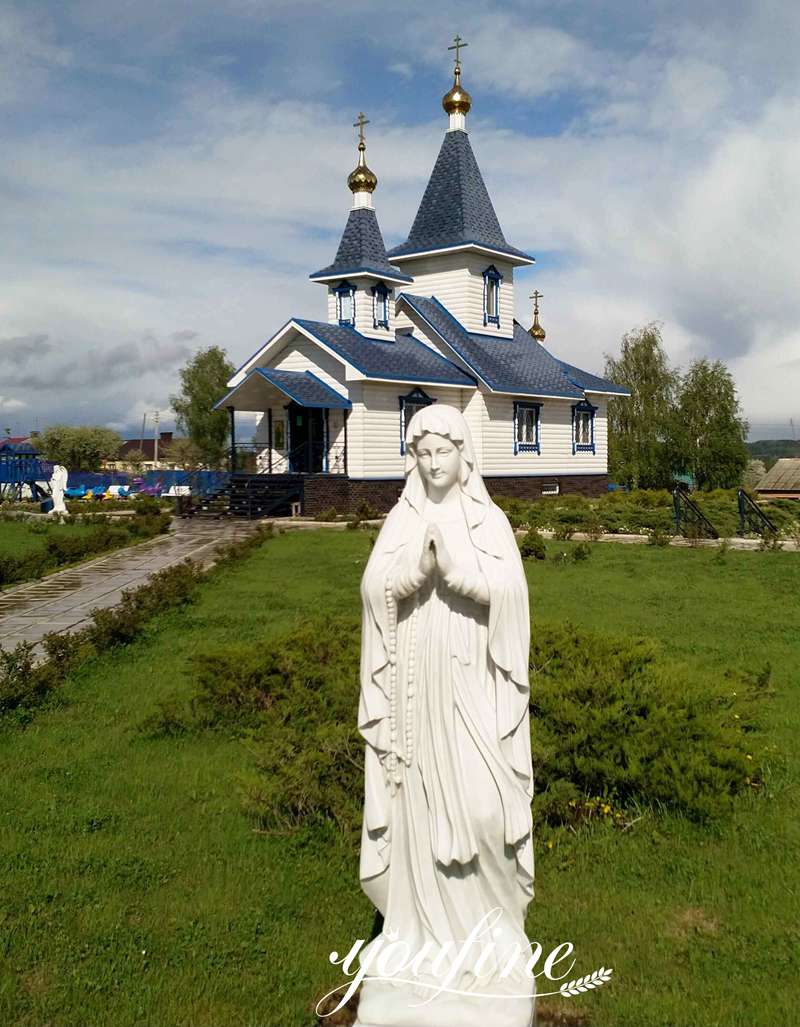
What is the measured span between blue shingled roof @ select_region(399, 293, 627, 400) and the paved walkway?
10.0 m

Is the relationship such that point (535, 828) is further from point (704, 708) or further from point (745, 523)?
point (745, 523)

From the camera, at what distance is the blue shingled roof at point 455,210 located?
28.7 m

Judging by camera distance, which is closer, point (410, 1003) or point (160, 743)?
point (410, 1003)

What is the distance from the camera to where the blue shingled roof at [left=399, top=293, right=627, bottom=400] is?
27375 mm

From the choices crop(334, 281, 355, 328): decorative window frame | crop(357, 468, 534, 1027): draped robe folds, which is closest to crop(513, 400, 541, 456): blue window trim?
crop(334, 281, 355, 328): decorative window frame

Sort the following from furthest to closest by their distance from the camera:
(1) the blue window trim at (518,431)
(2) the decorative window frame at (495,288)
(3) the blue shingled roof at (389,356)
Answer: (2) the decorative window frame at (495,288)
(1) the blue window trim at (518,431)
(3) the blue shingled roof at (389,356)

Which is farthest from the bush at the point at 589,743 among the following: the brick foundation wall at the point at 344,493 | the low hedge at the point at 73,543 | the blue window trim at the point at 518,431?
the blue window trim at the point at 518,431

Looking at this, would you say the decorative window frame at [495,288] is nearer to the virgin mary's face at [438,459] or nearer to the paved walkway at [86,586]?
the paved walkway at [86,586]

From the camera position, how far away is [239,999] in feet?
12.5

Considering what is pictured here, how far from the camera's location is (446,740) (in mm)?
3309

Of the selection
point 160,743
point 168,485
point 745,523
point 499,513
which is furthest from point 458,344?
point 499,513

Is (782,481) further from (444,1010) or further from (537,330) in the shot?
(444,1010)

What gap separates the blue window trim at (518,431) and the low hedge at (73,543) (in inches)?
444

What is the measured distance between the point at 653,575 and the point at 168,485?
83.1 ft
